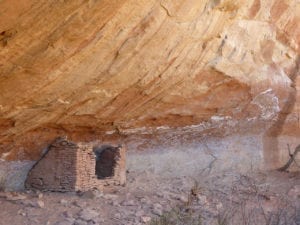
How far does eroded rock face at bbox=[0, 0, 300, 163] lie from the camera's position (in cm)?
538

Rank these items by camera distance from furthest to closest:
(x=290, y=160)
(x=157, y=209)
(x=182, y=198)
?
(x=290, y=160) < (x=182, y=198) < (x=157, y=209)

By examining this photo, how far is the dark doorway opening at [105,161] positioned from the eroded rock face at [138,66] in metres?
0.30

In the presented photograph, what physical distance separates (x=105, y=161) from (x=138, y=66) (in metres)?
2.19

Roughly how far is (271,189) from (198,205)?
1920 mm

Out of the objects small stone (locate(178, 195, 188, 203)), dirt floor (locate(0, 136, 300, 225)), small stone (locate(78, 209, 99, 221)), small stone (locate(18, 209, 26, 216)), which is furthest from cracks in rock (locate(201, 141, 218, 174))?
small stone (locate(18, 209, 26, 216))

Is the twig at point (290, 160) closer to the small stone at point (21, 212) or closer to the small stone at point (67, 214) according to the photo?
the small stone at point (67, 214)

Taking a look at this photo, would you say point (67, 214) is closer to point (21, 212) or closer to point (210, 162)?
point (21, 212)

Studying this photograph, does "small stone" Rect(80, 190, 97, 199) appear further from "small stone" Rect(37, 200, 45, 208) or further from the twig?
the twig

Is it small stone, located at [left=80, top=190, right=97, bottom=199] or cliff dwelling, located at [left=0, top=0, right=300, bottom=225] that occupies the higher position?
cliff dwelling, located at [left=0, top=0, right=300, bottom=225]

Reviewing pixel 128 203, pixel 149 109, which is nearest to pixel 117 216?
pixel 128 203

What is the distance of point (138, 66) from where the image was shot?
667 cm

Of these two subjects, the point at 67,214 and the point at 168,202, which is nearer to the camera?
the point at 67,214

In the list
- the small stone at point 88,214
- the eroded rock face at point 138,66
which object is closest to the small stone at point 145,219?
the small stone at point 88,214

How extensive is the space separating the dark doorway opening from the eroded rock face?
11.9 inches
